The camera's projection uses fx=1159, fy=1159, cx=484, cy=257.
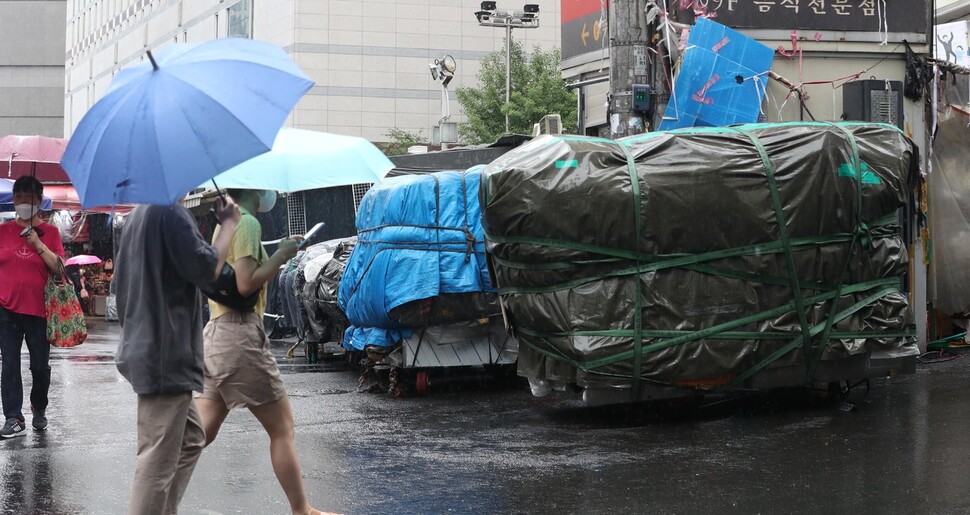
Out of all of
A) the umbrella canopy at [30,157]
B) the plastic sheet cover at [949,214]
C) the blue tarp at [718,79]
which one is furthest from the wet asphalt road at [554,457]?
the blue tarp at [718,79]

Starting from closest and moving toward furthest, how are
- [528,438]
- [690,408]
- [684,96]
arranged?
[528,438] < [690,408] < [684,96]

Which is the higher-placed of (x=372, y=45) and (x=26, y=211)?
(x=372, y=45)

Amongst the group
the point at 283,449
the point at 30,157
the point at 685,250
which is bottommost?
the point at 283,449

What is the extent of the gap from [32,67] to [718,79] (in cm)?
7307

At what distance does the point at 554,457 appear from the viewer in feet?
25.1

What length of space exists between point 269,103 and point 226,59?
0.97 ft

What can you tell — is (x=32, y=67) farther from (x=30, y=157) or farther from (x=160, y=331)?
(x=160, y=331)

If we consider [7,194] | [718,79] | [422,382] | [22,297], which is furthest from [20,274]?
[718,79]

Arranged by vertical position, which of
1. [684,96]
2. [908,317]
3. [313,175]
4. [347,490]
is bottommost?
[347,490]

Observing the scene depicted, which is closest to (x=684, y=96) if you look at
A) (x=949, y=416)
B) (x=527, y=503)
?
(x=949, y=416)

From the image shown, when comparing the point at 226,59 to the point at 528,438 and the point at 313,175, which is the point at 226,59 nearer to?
the point at 313,175

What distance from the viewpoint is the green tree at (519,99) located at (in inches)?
1454

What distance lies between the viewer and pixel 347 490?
6809 mm

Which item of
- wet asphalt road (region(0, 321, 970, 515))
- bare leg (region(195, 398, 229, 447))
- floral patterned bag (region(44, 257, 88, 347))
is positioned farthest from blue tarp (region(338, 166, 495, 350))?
bare leg (region(195, 398, 229, 447))
